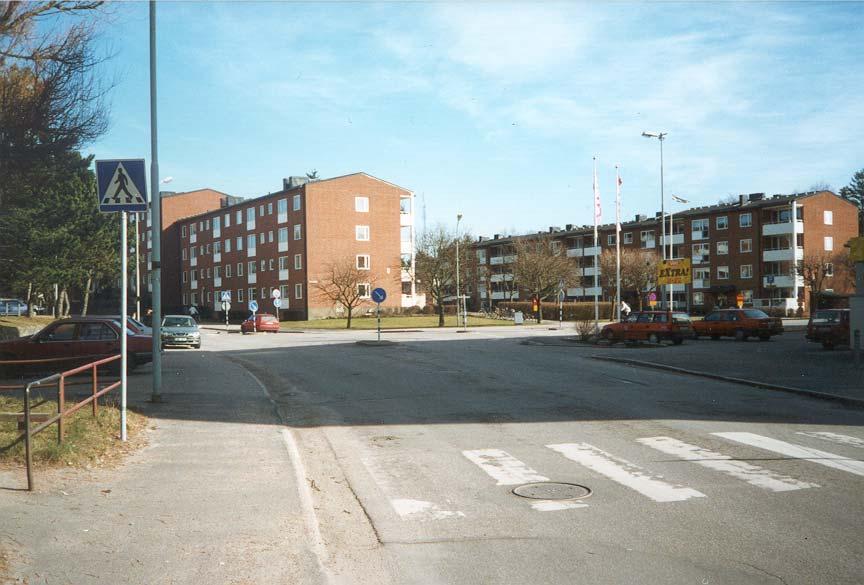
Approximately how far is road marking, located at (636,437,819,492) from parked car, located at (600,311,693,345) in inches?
884

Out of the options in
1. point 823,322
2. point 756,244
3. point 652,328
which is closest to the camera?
point 823,322

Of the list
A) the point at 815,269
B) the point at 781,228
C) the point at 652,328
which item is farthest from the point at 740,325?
the point at 781,228

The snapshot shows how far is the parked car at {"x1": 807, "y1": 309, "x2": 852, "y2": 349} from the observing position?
2720 cm

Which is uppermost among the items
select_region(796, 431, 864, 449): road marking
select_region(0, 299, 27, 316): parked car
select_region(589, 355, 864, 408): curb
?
select_region(0, 299, 27, 316): parked car

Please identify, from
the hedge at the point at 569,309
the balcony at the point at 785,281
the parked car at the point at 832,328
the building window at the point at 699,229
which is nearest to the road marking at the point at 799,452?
the parked car at the point at 832,328

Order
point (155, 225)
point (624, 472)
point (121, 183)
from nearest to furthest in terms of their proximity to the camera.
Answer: point (624, 472) → point (121, 183) → point (155, 225)

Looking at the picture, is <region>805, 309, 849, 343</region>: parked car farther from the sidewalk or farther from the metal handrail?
the metal handrail

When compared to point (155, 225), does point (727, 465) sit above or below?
below

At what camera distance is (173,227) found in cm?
10050

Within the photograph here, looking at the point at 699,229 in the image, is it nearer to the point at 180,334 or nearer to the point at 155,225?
the point at 180,334

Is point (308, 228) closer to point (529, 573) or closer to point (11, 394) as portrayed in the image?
point (11, 394)

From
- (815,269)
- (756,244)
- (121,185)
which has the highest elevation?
(756,244)

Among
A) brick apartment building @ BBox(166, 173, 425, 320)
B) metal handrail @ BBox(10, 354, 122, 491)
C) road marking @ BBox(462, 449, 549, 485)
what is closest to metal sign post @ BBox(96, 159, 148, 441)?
metal handrail @ BBox(10, 354, 122, 491)

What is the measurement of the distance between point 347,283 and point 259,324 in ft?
38.3
